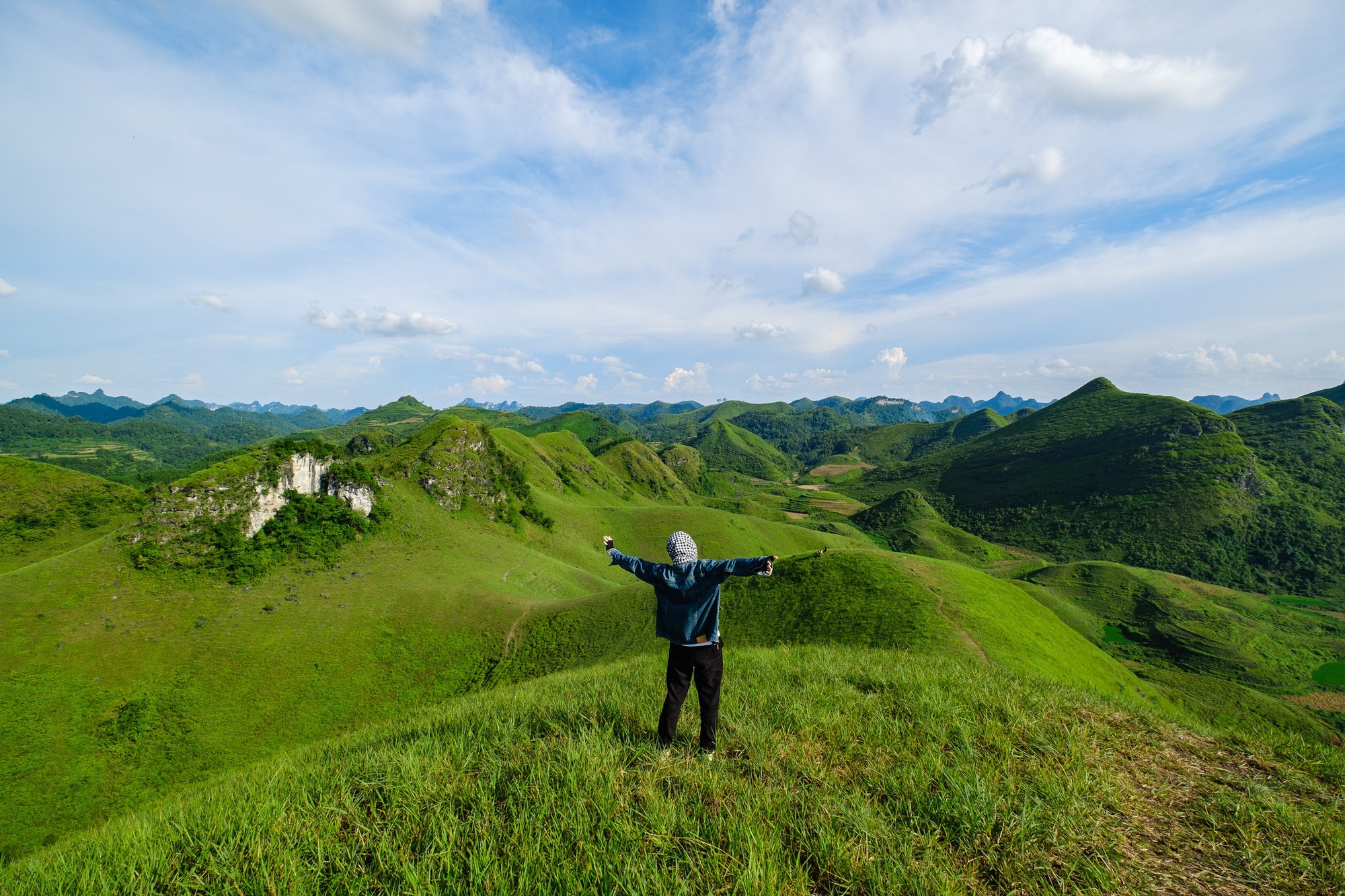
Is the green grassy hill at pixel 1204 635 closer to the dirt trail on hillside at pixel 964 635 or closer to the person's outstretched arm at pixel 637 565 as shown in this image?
the dirt trail on hillside at pixel 964 635

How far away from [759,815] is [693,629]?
7.25ft

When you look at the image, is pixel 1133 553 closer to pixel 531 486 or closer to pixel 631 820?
pixel 531 486

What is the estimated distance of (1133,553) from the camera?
451ft

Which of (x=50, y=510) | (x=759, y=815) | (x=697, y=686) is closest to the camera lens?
(x=759, y=815)

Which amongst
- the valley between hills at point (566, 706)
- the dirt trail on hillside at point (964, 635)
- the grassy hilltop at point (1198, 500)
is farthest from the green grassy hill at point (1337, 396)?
the dirt trail on hillside at point (964, 635)

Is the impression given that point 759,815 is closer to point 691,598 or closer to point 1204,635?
point 691,598

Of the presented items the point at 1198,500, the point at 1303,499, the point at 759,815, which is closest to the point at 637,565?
the point at 759,815

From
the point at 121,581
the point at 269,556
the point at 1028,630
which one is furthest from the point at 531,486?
the point at 1028,630

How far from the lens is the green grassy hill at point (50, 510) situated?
6122cm

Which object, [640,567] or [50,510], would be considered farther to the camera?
[50,510]

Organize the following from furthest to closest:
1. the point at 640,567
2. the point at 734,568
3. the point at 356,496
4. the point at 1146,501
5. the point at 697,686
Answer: the point at 1146,501
the point at 356,496
the point at 640,567
the point at 734,568
the point at 697,686

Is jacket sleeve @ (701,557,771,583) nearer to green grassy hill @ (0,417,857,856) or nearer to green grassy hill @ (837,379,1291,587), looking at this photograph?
green grassy hill @ (0,417,857,856)

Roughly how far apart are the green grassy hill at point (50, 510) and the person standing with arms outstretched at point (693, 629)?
93.8 metres

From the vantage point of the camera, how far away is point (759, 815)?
4.45 meters
